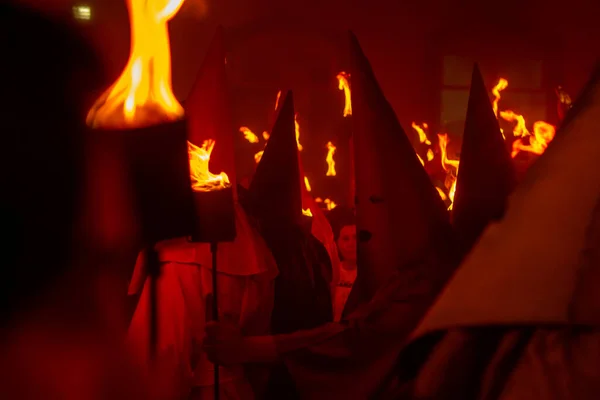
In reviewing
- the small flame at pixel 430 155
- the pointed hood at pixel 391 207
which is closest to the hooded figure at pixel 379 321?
the pointed hood at pixel 391 207

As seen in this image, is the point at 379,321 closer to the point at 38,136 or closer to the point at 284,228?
the point at 284,228

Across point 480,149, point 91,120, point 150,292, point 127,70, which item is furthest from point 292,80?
point 91,120

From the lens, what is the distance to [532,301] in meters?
0.96

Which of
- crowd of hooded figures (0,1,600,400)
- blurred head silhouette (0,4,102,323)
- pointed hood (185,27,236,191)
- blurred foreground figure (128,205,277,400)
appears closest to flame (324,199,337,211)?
crowd of hooded figures (0,1,600,400)

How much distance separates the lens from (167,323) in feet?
9.66

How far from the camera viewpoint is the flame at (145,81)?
6.32ft

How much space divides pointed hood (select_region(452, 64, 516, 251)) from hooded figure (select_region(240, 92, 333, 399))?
72cm

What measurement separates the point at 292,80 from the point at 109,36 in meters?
2.07

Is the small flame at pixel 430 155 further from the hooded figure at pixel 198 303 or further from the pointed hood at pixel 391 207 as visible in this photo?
the hooded figure at pixel 198 303

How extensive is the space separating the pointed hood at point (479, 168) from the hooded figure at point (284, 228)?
0.72 meters

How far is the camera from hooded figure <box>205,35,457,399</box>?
294 centimetres

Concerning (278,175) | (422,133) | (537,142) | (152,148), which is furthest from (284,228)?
(422,133)

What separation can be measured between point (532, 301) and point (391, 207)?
7.03 ft

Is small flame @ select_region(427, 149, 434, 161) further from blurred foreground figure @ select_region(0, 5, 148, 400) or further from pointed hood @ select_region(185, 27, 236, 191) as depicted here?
blurred foreground figure @ select_region(0, 5, 148, 400)
